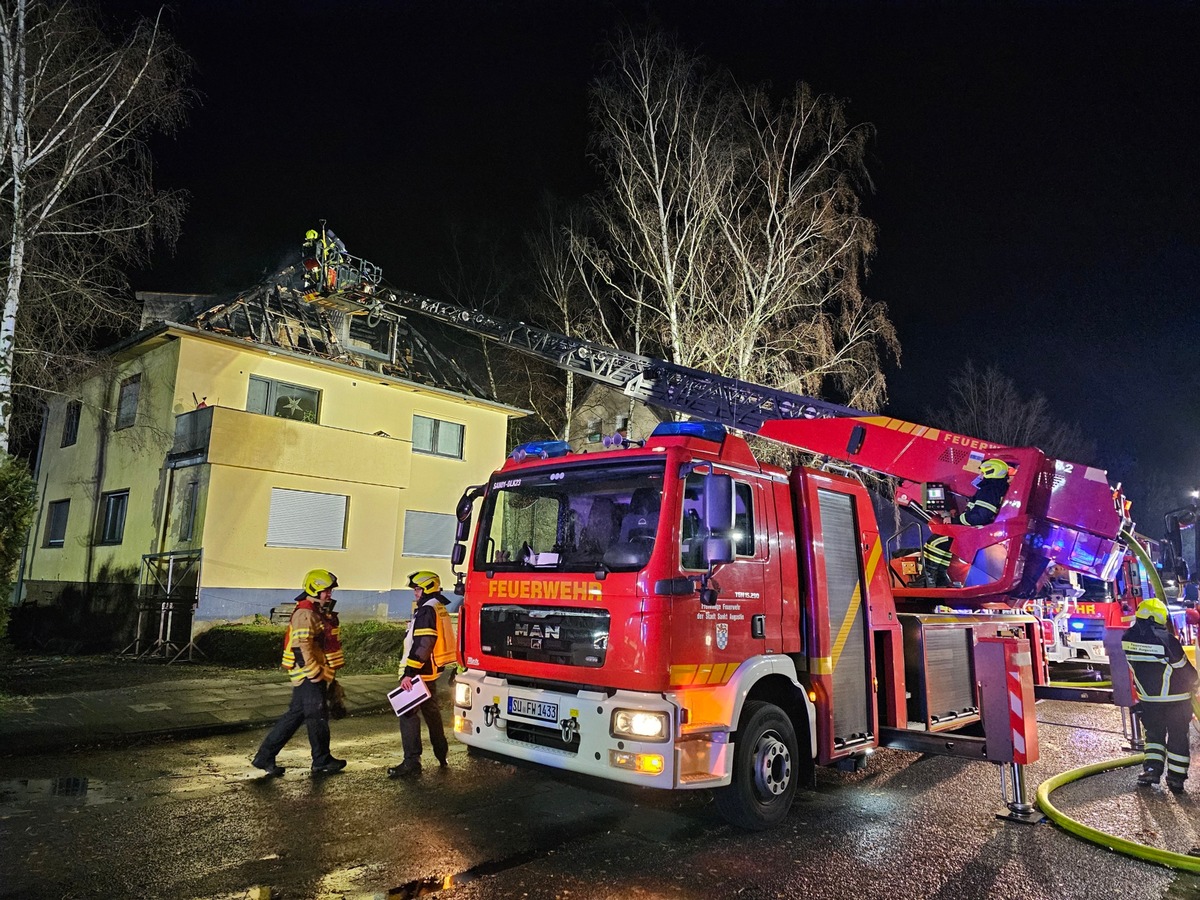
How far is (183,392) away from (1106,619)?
57.4ft

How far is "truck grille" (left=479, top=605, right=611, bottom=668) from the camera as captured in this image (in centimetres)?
480

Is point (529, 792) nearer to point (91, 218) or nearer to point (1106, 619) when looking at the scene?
point (1106, 619)

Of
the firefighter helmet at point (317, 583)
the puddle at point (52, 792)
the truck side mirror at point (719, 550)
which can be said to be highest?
the truck side mirror at point (719, 550)

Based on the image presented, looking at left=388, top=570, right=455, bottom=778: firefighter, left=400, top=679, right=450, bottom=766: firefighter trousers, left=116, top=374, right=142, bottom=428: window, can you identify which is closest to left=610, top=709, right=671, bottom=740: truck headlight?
left=388, top=570, right=455, bottom=778: firefighter

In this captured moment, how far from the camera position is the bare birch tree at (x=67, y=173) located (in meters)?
11.1

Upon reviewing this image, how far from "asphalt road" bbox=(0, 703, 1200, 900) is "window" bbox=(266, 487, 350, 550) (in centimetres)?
914

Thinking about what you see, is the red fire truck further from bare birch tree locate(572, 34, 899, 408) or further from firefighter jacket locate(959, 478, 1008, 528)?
bare birch tree locate(572, 34, 899, 408)

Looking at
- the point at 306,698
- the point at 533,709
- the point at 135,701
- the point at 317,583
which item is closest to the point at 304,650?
the point at 306,698

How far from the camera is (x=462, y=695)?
18.1ft

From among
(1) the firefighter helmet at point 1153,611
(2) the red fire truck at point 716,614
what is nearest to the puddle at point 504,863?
(2) the red fire truck at point 716,614

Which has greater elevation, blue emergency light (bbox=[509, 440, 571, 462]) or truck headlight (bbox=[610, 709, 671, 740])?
blue emergency light (bbox=[509, 440, 571, 462])

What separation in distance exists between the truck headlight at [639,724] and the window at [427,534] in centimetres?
1478

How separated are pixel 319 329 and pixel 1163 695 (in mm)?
17903

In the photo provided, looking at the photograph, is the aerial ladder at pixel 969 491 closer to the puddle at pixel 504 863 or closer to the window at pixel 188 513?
the puddle at pixel 504 863
